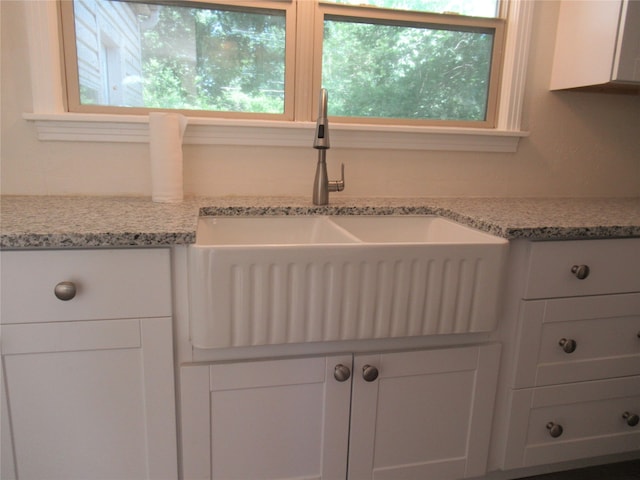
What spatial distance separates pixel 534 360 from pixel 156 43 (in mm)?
1532

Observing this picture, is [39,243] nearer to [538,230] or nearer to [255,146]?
[255,146]

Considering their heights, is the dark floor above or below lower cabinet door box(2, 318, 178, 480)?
below

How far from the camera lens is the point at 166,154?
1.32 meters

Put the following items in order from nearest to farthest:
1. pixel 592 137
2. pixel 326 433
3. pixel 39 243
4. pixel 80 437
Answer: pixel 39 243 < pixel 80 437 < pixel 326 433 < pixel 592 137

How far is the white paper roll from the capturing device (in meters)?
1.30

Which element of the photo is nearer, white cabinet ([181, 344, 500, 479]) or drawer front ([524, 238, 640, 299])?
white cabinet ([181, 344, 500, 479])

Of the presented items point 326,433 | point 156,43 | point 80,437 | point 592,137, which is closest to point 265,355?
point 326,433

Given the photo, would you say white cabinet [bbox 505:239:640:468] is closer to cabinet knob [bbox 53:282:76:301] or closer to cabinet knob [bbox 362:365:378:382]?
cabinet knob [bbox 362:365:378:382]

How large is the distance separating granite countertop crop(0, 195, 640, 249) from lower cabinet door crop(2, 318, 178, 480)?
195mm

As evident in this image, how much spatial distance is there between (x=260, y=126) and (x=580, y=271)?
107 centimetres

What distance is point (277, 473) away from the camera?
3.60 feet

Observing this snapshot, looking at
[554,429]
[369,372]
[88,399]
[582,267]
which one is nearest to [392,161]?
[582,267]

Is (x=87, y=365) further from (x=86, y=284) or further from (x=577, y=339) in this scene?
(x=577, y=339)

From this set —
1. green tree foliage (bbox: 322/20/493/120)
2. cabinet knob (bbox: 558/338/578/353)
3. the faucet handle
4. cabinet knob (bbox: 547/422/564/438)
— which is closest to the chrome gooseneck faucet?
the faucet handle
